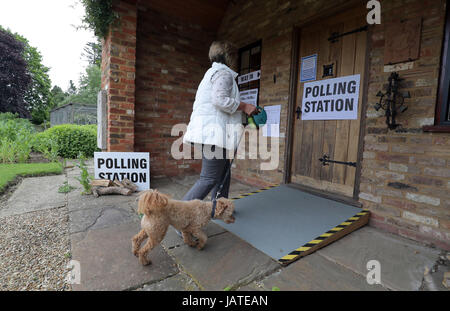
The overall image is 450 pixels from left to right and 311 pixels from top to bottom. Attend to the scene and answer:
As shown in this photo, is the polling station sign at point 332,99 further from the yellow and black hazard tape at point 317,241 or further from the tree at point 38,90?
the tree at point 38,90

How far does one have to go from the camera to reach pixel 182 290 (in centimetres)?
139

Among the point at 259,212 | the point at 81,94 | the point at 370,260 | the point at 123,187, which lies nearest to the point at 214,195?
the point at 259,212

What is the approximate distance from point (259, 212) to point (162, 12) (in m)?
3.98

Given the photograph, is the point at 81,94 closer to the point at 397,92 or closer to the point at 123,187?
the point at 123,187

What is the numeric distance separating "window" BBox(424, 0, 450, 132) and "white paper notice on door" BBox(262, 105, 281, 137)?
72.1 inches

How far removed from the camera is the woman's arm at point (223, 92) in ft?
6.14

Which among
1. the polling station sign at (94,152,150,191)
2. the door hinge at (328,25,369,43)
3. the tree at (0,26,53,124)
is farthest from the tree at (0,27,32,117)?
the door hinge at (328,25,369,43)

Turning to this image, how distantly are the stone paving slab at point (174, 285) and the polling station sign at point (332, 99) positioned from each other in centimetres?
249

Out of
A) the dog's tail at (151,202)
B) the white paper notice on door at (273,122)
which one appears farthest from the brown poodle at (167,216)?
the white paper notice on door at (273,122)

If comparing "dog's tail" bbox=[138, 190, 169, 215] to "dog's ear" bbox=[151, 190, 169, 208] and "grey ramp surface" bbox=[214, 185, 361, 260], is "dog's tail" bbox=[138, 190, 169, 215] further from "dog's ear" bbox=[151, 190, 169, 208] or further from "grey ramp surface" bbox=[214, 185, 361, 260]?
"grey ramp surface" bbox=[214, 185, 361, 260]

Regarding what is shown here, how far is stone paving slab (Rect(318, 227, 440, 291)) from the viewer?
1.54m

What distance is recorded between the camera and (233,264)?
64.7 inches

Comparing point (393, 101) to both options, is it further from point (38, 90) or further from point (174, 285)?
point (38, 90)

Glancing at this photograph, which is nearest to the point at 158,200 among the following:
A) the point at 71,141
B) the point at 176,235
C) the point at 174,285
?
the point at 174,285
